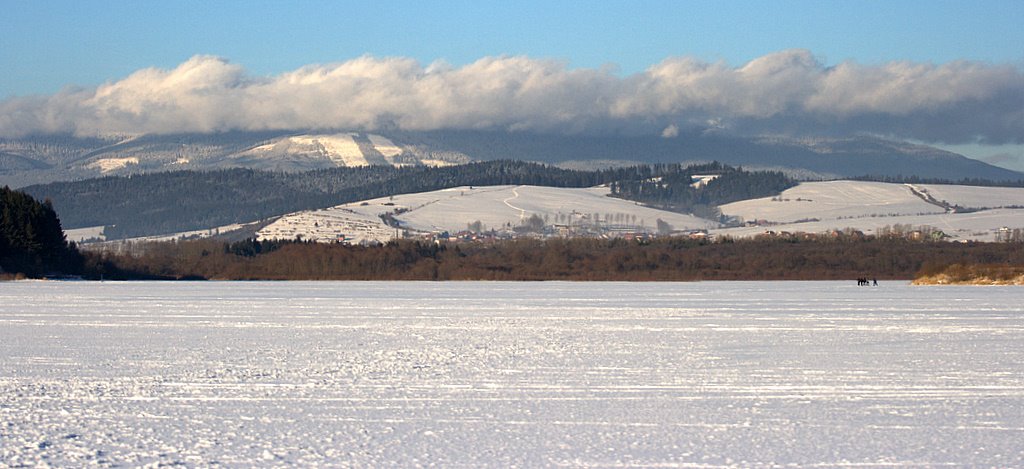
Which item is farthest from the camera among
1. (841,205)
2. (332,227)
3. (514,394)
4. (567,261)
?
(841,205)

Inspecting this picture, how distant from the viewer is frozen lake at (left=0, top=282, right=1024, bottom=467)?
12.1m

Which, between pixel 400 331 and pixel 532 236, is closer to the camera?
pixel 400 331

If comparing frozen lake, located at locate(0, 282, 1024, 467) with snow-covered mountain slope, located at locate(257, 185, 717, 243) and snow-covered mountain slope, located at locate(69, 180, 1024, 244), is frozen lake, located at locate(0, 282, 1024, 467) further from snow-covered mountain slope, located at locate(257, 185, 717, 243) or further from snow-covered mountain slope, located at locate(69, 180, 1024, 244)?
snow-covered mountain slope, located at locate(257, 185, 717, 243)

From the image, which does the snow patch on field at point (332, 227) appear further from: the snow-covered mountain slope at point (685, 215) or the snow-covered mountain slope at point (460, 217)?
the snow-covered mountain slope at point (685, 215)

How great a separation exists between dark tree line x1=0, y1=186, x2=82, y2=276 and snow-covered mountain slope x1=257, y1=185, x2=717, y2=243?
69359mm

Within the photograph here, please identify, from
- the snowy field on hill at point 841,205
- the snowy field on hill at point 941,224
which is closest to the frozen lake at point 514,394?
the snowy field on hill at point 941,224

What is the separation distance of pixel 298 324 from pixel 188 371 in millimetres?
12637

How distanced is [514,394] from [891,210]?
552ft

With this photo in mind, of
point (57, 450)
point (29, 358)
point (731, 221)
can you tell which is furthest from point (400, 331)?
point (731, 221)

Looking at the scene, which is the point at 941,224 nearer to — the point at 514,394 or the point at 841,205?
the point at 841,205

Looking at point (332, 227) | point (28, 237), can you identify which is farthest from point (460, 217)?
point (28, 237)

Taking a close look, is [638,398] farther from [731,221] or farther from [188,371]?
[731,221]

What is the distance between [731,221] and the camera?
7446 inches

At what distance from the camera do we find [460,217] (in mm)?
179625
